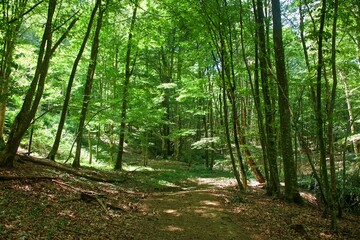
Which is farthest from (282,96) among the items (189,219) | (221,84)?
(189,219)

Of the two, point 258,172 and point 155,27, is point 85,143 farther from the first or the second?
point 258,172

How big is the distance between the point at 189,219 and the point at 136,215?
1.44 m

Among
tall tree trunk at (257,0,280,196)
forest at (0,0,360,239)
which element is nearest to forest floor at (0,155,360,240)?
forest at (0,0,360,239)

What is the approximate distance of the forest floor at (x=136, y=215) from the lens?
5613 mm

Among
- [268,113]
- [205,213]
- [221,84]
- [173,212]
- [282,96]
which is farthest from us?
[221,84]

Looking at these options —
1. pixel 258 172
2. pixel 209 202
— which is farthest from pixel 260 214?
pixel 258 172

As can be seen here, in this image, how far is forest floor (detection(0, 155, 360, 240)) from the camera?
5613mm

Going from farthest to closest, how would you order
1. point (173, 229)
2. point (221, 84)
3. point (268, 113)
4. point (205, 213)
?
point (221, 84)
point (268, 113)
point (205, 213)
point (173, 229)

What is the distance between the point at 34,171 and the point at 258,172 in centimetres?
1076

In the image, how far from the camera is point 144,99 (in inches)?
651

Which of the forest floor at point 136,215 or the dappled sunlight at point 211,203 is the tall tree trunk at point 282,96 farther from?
the dappled sunlight at point 211,203

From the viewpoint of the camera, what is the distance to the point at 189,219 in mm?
7496

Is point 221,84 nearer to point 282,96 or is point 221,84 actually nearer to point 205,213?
point 282,96

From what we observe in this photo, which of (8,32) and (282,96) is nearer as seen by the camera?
(8,32)
